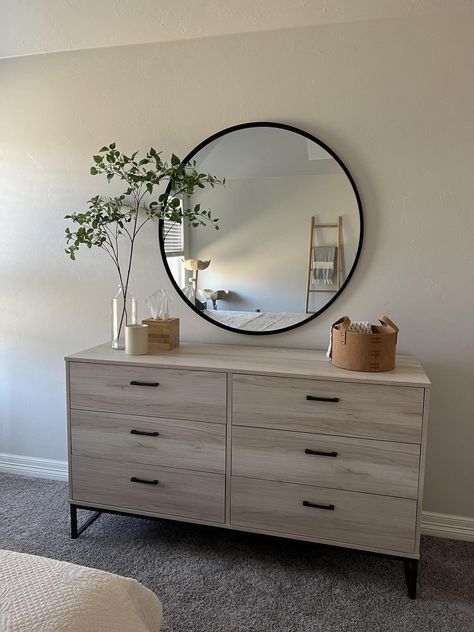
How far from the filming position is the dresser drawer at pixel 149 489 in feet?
6.82

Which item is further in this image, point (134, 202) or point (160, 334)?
point (134, 202)

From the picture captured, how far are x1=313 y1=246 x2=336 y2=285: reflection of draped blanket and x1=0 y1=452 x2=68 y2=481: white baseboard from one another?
176 centimetres

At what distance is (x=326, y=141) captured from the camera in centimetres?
227

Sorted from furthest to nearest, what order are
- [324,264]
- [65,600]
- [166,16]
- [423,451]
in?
[324,264], [166,16], [423,451], [65,600]

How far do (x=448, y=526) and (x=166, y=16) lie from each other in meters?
2.62

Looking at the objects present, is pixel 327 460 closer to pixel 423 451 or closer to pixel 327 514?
pixel 327 514

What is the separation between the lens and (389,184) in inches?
87.3

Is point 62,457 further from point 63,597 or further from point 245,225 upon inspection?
point 63,597

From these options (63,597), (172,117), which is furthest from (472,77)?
(63,597)

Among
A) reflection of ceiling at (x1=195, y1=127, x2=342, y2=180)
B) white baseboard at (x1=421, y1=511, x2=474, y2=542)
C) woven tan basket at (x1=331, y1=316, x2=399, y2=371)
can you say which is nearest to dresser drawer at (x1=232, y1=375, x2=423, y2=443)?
woven tan basket at (x1=331, y1=316, x2=399, y2=371)

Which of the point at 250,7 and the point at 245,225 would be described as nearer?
the point at 250,7

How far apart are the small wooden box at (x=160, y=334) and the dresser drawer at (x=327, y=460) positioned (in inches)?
21.0

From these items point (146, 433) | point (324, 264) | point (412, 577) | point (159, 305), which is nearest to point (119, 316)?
point (159, 305)

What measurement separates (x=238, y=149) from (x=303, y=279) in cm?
69
